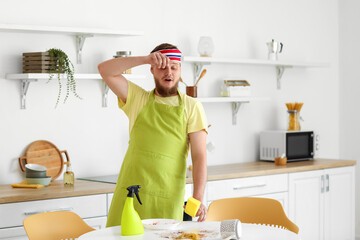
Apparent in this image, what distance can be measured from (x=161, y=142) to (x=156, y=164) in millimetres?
106

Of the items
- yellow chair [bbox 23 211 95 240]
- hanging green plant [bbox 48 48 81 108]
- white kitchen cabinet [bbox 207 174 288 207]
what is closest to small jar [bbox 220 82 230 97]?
white kitchen cabinet [bbox 207 174 288 207]

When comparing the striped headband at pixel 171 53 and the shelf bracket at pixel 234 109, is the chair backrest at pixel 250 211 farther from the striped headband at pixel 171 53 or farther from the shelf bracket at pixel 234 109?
the shelf bracket at pixel 234 109

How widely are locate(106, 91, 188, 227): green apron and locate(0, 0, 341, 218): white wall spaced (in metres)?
1.15

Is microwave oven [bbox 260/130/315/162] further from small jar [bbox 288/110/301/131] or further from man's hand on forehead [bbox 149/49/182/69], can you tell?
man's hand on forehead [bbox 149/49/182/69]

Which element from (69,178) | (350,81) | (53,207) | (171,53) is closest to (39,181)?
(69,178)

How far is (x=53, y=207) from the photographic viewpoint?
3316 mm

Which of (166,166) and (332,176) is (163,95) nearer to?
(166,166)

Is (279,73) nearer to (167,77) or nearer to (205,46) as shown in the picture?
(205,46)

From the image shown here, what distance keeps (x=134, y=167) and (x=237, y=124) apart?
2211mm

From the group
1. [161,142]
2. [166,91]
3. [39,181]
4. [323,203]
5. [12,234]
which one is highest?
[166,91]

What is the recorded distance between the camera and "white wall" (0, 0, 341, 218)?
3783 mm

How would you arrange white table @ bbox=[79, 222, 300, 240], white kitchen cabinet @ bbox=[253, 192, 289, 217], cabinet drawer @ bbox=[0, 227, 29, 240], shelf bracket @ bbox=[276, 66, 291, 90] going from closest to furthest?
white table @ bbox=[79, 222, 300, 240] < cabinet drawer @ bbox=[0, 227, 29, 240] < white kitchen cabinet @ bbox=[253, 192, 289, 217] < shelf bracket @ bbox=[276, 66, 291, 90]

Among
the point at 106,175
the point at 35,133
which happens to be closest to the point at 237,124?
the point at 106,175

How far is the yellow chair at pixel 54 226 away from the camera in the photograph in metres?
2.64
